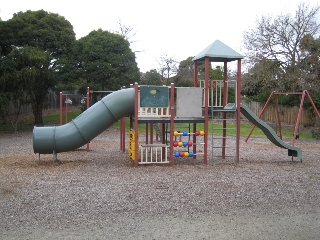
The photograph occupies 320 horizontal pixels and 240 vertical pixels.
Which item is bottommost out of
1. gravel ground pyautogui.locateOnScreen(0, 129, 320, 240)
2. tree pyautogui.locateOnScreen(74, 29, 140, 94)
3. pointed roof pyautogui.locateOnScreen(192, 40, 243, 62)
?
gravel ground pyautogui.locateOnScreen(0, 129, 320, 240)

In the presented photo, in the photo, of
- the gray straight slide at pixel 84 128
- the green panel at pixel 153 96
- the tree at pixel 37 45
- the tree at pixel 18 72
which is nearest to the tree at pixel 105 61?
the tree at pixel 37 45

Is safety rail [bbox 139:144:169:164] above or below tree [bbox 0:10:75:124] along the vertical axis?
below

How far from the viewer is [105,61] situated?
2369cm

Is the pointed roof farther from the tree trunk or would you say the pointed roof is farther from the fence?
the tree trunk

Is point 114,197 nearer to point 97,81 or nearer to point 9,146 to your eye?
point 9,146

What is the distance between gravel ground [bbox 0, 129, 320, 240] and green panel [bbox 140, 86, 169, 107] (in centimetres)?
179

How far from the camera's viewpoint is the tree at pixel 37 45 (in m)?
19.2

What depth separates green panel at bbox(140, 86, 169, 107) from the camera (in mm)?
10453

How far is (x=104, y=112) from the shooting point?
1055 centimetres

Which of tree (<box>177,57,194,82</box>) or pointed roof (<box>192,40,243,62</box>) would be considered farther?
tree (<box>177,57,194,82</box>)

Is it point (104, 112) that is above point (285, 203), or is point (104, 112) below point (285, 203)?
above

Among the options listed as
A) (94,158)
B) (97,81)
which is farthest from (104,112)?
(97,81)

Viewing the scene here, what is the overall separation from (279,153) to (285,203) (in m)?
7.27

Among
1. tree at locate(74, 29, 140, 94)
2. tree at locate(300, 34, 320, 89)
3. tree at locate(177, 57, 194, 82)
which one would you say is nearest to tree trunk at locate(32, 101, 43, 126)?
tree at locate(74, 29, 140, 94)
